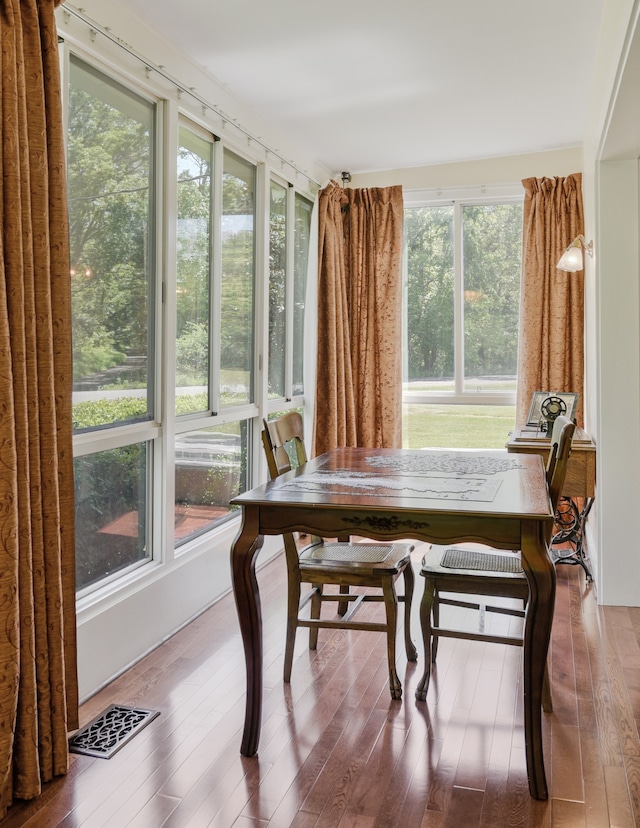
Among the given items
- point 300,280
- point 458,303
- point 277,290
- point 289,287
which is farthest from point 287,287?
point 458,303

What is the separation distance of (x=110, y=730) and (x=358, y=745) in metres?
0.79

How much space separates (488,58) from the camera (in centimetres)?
324

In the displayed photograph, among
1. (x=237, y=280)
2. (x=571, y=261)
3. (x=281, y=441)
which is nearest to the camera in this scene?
(x=281, y=441)

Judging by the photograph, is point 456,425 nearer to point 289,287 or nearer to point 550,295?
point 550,295

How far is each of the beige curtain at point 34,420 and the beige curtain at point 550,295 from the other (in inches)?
130

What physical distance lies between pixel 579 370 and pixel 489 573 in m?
2.53

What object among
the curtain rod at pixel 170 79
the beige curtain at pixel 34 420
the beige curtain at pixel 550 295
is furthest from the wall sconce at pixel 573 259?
the beige curtain at pixel 34 420

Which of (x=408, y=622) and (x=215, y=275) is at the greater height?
(x=215, y=275)

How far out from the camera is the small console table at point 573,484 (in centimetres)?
361

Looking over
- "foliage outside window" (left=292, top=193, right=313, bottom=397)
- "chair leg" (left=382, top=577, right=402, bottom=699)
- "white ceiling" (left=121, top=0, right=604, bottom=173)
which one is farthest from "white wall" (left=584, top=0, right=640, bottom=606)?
"foliage outside window" (left=292, top=193, right=313, bottom=397)

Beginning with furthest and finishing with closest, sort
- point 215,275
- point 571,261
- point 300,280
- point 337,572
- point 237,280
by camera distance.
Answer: point 300,280 < point 571,261 < point 237,280 < point 215,275 < point 337,572

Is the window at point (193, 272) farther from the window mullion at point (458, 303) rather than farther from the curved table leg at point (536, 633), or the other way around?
the window mullion at point (458, 303)

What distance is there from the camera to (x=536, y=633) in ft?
6.23

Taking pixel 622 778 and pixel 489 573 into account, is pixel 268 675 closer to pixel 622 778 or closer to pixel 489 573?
pixel 489 573
